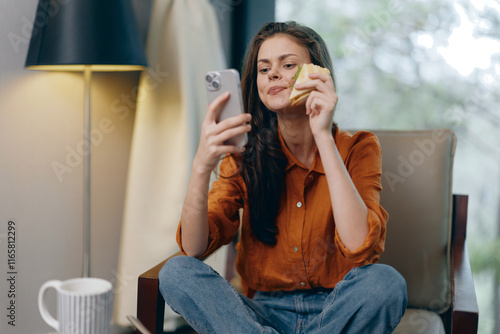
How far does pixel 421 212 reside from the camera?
125cm

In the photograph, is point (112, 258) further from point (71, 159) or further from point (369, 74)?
point (369, 74)

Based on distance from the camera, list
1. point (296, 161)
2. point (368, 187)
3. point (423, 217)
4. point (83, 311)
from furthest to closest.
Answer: point (423, 217) < point (296, 161) < point (368, 187) < point (83, 311)

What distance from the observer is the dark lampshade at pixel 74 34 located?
107cm

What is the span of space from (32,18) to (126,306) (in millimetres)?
867

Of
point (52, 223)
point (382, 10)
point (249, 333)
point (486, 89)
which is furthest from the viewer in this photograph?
point (382, 10)

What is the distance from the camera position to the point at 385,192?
4.18ft

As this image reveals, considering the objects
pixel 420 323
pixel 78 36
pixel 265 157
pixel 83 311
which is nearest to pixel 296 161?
pixel 265 157

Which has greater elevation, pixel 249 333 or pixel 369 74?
pixel 369 74

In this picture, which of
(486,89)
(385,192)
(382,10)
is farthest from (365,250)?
(382,10)

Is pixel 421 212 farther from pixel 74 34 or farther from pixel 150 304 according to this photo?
pixel 74 34

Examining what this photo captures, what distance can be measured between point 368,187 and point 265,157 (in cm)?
26

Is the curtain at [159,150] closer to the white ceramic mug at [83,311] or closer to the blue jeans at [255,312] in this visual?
the blue jeans at [255,312]

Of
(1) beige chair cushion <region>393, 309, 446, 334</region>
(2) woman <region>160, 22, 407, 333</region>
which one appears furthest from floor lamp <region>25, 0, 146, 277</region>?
(1) beige chair cushion <region>393, 309, 446, 334</region>

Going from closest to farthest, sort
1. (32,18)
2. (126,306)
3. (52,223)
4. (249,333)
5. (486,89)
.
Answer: (249,333) → (32,18) → (52,223) → (126,306) → (486,89)
